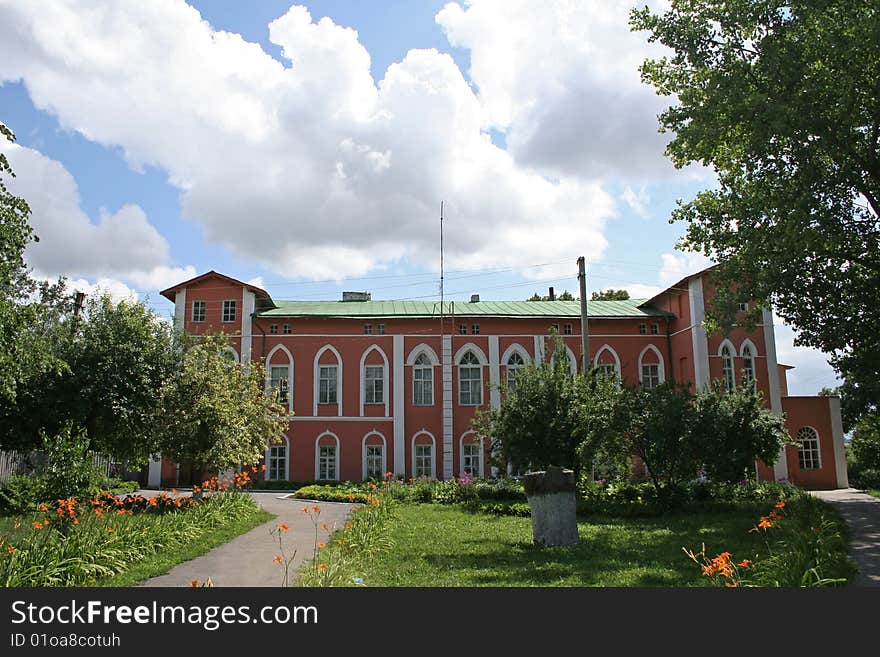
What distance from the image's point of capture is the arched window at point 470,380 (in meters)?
33.5

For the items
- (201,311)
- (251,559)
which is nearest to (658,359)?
(201,311)

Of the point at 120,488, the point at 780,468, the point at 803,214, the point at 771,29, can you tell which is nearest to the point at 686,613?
the point at 803,214

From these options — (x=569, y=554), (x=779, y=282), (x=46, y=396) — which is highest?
(x=779, y=282)

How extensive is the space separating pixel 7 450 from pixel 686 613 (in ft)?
59.7

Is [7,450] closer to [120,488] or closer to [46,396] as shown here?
→ [46,396]

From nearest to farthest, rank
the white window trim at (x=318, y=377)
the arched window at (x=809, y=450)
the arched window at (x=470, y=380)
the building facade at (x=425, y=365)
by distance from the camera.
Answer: the arched window at (x=809, y=450) < the building facade at (x=425, y=365) < the white window trim at (x=318, y=377) < the arched window at (x=470, y=380)

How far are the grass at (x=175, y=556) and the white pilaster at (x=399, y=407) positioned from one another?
1655 centimetres

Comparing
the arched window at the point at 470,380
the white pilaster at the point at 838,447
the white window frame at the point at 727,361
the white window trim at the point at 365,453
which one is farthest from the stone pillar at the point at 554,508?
the white pilaster at the point at 838,447

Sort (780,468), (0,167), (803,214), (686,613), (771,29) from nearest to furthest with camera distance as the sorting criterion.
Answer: (686,613) → (0,167) → (803,214) → (771,29) → (780,468)

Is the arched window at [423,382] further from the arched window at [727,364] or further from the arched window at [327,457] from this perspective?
the arched window at [727,364]

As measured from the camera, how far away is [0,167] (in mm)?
11156

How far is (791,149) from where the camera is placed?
15.3 m

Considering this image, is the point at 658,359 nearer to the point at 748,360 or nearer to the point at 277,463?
the point at 748,360

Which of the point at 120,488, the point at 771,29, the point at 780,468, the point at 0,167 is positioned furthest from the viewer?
the point at 780,468
